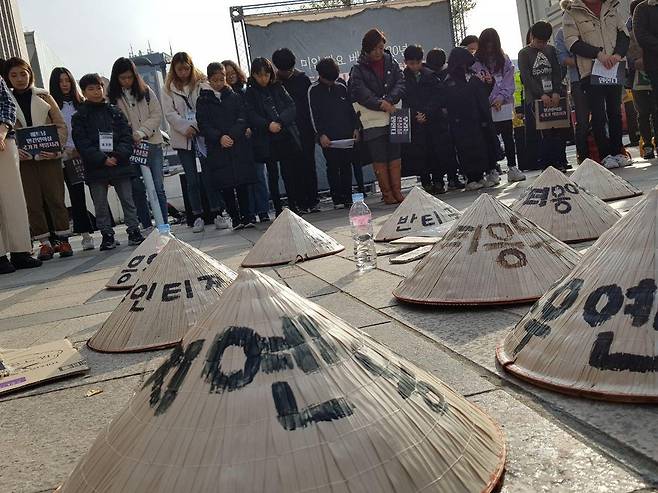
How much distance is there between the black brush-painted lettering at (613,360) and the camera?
1789mm

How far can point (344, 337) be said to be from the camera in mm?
1576

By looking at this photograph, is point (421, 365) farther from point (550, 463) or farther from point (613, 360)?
point (550, 463)

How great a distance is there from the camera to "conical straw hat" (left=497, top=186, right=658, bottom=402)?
5.96 ft

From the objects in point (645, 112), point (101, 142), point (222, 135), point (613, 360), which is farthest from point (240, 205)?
point (613, 360)

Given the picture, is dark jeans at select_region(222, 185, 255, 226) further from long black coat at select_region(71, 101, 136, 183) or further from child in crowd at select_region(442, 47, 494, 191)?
child in crowd at select_region(442, 47, 494, 191)

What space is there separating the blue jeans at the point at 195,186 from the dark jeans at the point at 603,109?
4.48m

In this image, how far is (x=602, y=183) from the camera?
5.75m

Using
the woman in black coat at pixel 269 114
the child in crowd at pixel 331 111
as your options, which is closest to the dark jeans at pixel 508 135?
the child in crowd at pixel 331 111

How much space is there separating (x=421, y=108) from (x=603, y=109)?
7.08 ft

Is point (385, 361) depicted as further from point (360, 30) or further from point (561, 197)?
point (360, 30)

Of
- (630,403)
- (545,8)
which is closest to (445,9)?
(630,403)

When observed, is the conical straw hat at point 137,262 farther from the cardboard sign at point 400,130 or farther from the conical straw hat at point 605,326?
the cardboard sign at point 400,130

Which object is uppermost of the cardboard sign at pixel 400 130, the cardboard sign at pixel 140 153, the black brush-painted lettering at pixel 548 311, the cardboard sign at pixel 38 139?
the cardboard sign at pixel 38 139

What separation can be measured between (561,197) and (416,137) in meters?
5.18
